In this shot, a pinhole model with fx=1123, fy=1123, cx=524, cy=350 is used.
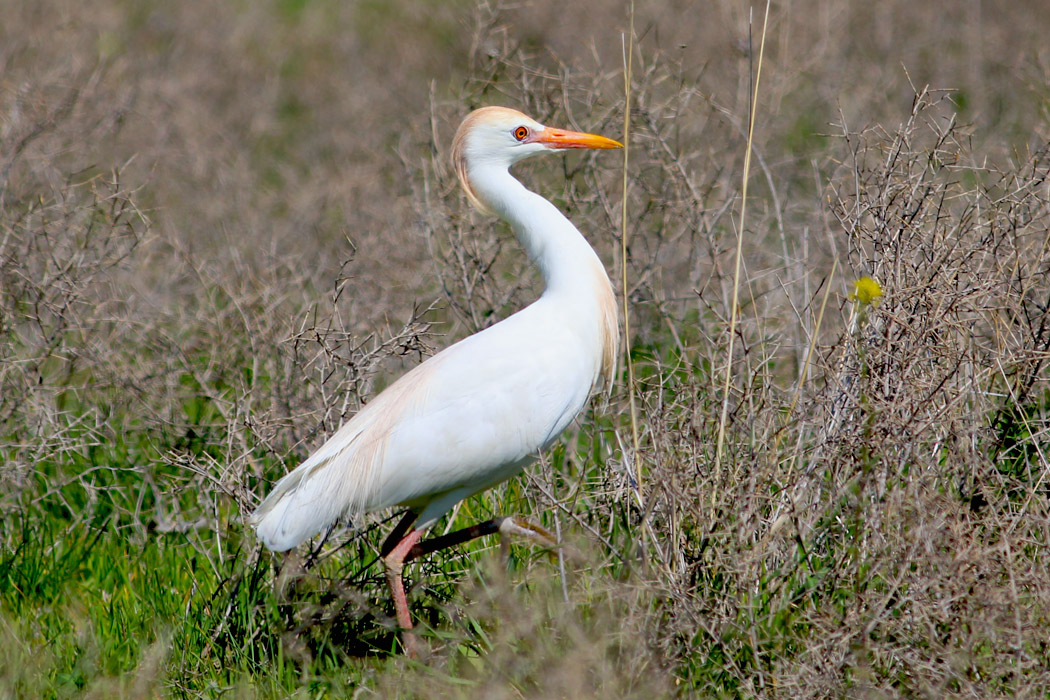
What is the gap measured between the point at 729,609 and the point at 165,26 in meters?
8.56

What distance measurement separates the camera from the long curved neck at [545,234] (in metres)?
3.50

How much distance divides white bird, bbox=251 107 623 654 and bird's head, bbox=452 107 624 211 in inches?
11.4

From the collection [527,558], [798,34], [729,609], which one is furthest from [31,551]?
[798,34]

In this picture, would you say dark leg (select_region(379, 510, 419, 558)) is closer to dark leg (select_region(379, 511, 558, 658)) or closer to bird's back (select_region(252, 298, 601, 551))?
dark leg (select_region(379, 511, 558, 658))

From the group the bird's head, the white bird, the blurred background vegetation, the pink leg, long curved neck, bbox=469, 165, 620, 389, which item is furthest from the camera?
the bird's head

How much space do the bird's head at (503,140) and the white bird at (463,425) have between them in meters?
0.29

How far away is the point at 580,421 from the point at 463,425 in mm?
1084

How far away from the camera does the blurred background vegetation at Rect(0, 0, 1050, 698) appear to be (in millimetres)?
2648

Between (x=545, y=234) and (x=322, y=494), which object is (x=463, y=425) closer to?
(x=322, y=494)

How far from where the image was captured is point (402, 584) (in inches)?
133

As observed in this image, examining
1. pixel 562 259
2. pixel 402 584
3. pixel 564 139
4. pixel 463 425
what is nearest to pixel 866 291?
pixel 562 259

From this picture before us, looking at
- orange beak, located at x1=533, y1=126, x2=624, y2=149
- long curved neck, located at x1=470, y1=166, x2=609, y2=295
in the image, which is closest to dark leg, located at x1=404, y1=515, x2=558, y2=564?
long curved neck, located at x1=470, y1=166, x2=609, y2=295

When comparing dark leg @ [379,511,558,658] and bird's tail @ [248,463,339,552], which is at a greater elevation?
bird's tail @ [248,463,339,552]

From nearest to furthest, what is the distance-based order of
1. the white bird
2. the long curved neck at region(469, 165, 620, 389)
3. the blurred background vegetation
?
1. the blurred background vegetation
2. the white bird
3. the long curved neck at region(469, 165, 620, 389)
